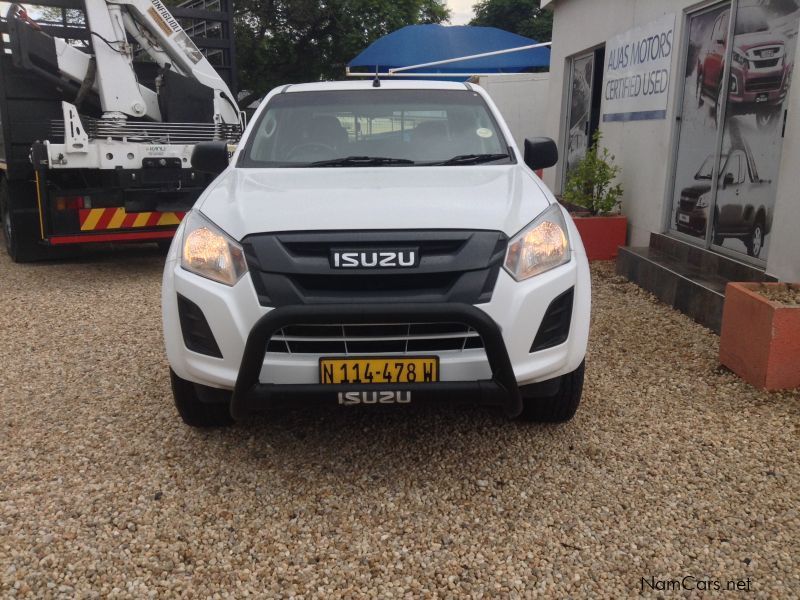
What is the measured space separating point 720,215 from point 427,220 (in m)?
4.39

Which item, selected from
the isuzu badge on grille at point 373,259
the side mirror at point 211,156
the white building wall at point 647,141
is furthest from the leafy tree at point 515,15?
the isuzu badge on grille at point 373,259

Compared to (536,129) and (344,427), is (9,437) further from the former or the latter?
(536,129)

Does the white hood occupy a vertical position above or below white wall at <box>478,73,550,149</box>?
below

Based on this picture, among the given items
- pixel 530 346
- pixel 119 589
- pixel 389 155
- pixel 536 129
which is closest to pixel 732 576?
pixel 530 346

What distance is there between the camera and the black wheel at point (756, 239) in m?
5.89

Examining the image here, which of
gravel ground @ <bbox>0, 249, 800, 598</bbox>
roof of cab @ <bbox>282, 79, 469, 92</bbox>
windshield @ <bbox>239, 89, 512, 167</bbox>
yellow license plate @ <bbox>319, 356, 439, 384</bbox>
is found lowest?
gravel ground @ <bbox>0, 249, 800, 598</bbox>

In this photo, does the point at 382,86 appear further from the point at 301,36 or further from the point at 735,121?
the point at 301,36

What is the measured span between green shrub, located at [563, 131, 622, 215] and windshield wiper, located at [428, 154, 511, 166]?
179 inches

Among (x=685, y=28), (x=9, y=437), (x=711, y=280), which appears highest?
(x=685, y=28)

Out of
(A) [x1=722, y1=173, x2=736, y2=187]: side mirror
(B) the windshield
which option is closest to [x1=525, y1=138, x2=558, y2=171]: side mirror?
(B) the windshield

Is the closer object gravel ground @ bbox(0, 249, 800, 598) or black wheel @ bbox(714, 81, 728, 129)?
gravel ground @ bbox(0, 249, 800, 598)

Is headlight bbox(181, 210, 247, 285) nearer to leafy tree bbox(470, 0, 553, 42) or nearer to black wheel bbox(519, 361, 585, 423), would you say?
black wheel bbox(519, 361, 585, 423)

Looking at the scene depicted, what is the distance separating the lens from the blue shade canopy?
1742cm

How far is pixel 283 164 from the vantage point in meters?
4.09
